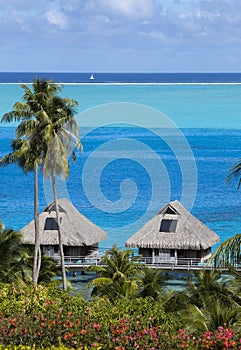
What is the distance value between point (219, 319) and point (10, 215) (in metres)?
41.6

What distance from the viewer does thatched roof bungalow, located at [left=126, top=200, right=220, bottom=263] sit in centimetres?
3278

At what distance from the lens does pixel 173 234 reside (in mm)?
33219

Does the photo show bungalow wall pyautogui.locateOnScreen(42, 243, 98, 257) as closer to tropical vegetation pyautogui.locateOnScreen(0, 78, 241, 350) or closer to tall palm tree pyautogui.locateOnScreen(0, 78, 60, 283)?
tall palm tree pyautogui.locateOnScreen(0, 78, 60, 283)

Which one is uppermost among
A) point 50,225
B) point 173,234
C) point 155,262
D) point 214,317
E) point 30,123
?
point 30,123

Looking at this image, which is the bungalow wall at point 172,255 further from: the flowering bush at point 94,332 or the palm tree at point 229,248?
the palm tree at point 229,248

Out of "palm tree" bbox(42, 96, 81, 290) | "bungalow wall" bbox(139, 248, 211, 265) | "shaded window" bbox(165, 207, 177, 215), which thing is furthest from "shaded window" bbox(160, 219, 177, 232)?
"palm tree" bbox(42, 96, 81, 290)

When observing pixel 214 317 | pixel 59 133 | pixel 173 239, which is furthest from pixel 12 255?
pixel 173 239

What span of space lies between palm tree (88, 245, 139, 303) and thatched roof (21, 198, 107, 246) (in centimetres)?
988

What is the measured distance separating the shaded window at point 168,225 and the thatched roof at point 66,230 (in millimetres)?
3010

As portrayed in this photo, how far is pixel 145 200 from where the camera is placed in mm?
60469

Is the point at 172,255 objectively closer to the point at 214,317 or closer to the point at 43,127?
the point at 43,127

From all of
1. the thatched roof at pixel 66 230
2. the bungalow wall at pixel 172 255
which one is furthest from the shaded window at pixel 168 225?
the thatched roof at pixel 66 230

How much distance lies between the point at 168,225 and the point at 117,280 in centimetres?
1145

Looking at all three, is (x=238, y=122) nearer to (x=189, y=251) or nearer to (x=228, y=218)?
(x=228, y=218)
